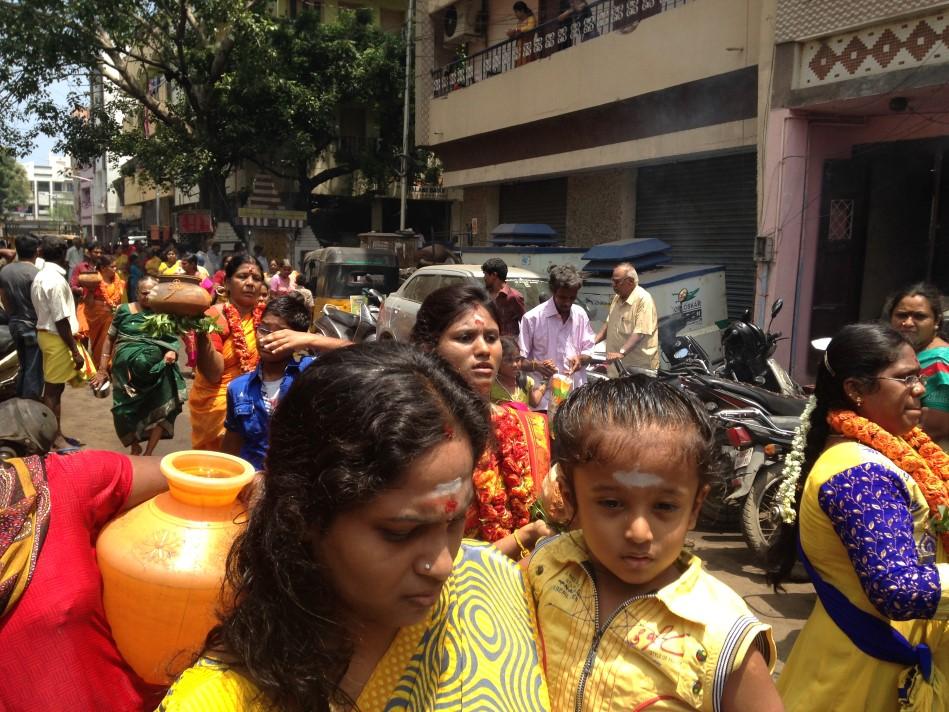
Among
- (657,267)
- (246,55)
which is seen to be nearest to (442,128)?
(246,55)

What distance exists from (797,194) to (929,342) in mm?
5580

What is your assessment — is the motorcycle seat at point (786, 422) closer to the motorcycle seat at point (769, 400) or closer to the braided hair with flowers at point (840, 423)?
the motorcycle seat at point (769, 400)

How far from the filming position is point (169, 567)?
62.1 inches

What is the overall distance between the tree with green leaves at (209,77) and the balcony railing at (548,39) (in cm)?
430

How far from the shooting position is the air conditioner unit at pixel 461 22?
17.3 m

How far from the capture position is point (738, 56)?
9984 millimetres

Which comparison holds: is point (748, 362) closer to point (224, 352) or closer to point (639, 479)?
point (224, 352)

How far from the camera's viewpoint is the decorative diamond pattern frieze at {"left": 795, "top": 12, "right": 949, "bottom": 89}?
745 cm

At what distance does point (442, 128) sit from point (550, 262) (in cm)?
783

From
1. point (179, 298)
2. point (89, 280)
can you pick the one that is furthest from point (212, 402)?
point (89, 280)

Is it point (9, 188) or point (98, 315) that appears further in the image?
point (9, 188)

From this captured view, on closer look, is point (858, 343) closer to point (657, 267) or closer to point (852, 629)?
point (852, 629)

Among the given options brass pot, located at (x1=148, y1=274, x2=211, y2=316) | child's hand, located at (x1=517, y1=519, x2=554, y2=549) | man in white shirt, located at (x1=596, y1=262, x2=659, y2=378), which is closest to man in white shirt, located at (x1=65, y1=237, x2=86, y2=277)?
man in white shirt, located at (x1=596, y1=262, x2=659, y2=378)

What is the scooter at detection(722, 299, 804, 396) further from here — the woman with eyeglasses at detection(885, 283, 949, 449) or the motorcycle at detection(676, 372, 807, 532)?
the woman with eyeglasses at detection(885, 283, 949, 449)
